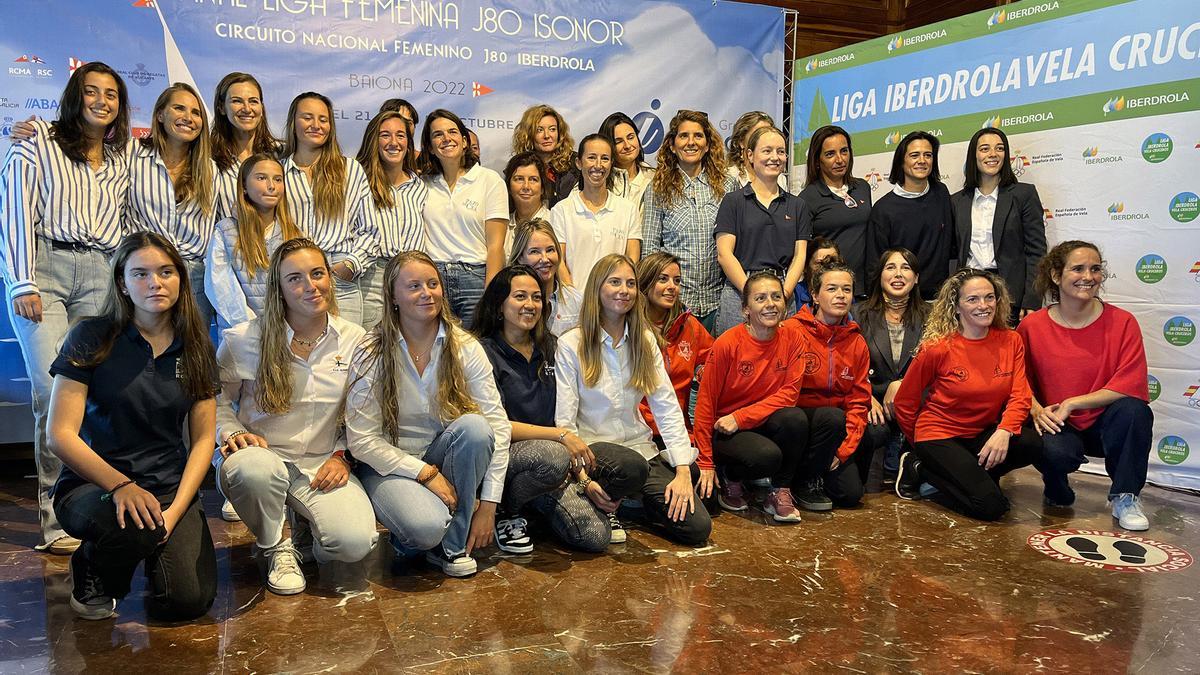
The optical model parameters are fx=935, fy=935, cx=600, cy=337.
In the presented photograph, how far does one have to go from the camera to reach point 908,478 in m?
4.05

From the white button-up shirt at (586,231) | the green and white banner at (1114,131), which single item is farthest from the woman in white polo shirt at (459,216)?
the green and white banner at (1114,131)

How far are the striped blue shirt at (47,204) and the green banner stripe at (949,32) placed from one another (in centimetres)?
405

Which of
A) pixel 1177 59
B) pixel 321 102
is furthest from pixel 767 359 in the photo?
pixel 1177 59

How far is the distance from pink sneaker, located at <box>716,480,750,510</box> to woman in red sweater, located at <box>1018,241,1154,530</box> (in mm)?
1236

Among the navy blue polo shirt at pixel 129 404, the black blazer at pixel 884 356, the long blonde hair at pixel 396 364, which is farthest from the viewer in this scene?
the black blazer at pixel 884 356

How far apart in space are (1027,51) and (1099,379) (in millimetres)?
1849

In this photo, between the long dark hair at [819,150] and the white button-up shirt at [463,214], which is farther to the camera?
the long dark hair at [819,150]

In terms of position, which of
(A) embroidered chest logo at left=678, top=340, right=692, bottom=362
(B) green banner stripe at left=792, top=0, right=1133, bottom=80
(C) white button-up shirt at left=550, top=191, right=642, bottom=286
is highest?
(B) green banner stripe at left=792, top=0, right=1133, bottom=80

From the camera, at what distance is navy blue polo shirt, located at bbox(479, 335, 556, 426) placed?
334 centimetres

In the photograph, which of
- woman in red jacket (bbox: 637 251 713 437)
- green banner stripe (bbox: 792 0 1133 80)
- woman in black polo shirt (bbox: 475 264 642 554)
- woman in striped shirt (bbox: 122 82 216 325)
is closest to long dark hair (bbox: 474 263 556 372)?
woman in black polo shirt (bbox: 475 264 642 554)

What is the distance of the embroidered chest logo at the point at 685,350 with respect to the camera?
3779 mm

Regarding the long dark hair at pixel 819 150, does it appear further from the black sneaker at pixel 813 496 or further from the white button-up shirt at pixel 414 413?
the white button-up shirt at pixel 414 413

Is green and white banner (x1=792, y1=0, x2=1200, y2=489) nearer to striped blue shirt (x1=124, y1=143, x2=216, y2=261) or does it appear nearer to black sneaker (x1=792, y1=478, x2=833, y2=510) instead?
black sneaker (x1=792, y1=478, x2=833, y2=510)

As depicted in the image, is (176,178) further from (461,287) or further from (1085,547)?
(1085,547)
